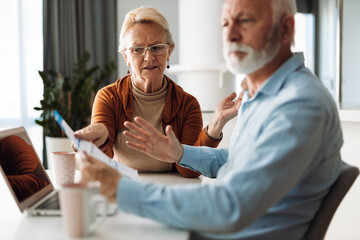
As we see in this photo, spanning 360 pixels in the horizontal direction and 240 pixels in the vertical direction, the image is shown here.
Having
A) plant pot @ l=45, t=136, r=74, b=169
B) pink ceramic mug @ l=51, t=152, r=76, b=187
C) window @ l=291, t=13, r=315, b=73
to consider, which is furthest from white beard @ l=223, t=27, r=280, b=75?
window @ l=291, t=13, r=315, b=73

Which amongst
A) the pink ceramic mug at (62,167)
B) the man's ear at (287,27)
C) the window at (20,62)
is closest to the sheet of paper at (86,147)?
the pink ceramic mug at (62,167)

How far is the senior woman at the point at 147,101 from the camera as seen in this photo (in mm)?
1745

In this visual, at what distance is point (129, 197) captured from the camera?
0.93 m

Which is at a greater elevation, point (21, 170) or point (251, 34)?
point (251, 34)

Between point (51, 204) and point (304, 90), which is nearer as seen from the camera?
point (304, 90)

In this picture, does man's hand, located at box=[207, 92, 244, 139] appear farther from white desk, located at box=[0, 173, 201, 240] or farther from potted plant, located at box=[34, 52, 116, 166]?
potted plant, located at box=[34, 52, 116, 166]

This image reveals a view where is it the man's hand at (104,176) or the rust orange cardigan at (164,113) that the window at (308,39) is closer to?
the rust orange cardigan at (164,113)

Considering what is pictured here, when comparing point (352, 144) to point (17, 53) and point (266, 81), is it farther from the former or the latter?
point (17, 53)

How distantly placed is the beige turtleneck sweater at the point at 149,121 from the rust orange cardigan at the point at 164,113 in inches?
1.3

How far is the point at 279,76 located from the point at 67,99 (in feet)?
10.6

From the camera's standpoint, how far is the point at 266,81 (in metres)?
1.12

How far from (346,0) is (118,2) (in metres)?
2.49

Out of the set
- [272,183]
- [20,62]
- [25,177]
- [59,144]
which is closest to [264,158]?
[272,183]

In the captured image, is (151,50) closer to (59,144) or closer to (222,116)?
(222,116)
